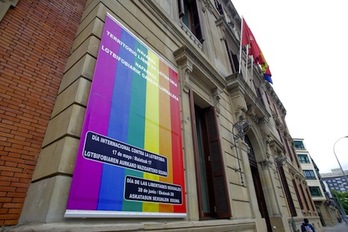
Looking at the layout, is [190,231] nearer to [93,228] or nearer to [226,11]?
[93,228]

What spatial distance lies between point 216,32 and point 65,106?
931cm

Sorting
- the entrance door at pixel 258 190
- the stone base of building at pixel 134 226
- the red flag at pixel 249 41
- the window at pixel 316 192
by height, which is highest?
the red flag at pixel 249 41

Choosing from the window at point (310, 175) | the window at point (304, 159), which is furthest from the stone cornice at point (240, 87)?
the window at point (304, 159)

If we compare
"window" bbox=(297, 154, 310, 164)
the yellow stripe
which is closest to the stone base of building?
the yellow stripe

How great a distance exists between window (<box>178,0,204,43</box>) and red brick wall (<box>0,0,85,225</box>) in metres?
5.10

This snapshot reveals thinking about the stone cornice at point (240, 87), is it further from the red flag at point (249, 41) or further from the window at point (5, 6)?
the window at point (5, 6)

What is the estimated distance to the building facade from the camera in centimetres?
244

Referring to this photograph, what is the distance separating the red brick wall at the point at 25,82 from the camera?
260 cm

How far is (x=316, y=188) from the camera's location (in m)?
43.7

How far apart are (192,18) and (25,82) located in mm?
7254

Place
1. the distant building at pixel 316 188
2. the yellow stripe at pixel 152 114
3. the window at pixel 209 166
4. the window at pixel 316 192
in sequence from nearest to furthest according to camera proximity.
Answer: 1. the yellow stripe at pixel 152 114
2. the window at pixel 209 166
3. the distant building at pixel 316 188
4. the window at pixel 316 192

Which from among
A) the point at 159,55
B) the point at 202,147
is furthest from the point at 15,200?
the point at 202,147

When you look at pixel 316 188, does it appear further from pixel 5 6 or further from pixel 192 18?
pixel 5 6

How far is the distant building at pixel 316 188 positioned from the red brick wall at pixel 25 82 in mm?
45154
